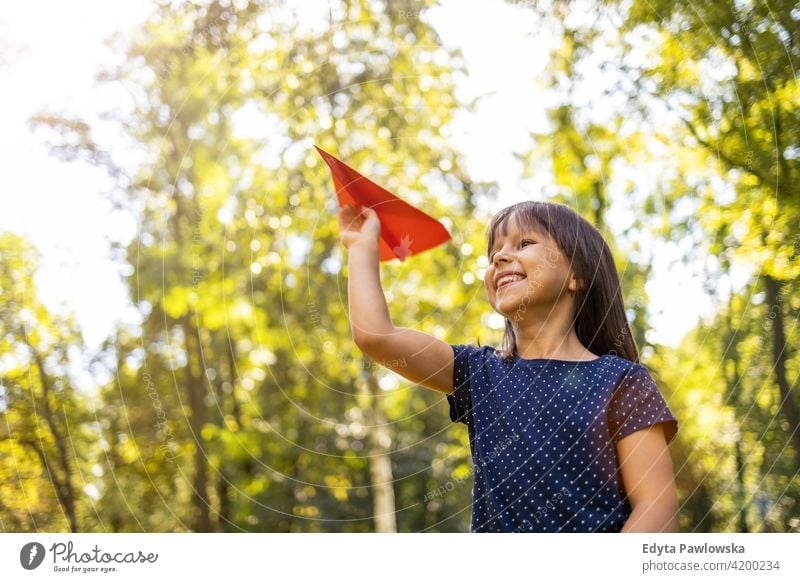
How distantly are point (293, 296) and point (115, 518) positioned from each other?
132cm

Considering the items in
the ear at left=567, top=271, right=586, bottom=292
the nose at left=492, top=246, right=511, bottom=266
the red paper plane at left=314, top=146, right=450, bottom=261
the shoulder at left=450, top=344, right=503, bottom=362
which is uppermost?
the red paper plane at left=314, top=146, right=450, bottom=261

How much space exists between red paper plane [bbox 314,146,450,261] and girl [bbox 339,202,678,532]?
39mm

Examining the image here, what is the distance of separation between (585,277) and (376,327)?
47cm

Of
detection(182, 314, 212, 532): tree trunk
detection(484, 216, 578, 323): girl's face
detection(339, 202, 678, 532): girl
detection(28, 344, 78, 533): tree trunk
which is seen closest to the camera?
detection(339, 202, 678, 532): girl

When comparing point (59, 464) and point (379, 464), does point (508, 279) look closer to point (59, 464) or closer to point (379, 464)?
point (59, 464)

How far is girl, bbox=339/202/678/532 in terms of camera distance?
1509mm

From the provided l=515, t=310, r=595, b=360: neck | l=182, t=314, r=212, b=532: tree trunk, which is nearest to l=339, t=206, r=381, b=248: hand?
l=515, t=310, r=595, b=360: neck

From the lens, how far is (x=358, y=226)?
173 cm

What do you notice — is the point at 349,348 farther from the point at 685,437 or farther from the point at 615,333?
the point at 615,333

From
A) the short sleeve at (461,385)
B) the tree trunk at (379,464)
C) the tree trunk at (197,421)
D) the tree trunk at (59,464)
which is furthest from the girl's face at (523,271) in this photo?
the tree trunk at (197,421)

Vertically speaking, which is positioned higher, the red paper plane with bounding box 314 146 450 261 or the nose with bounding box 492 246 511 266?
the red paper plane with bounding box 314 146 450 261

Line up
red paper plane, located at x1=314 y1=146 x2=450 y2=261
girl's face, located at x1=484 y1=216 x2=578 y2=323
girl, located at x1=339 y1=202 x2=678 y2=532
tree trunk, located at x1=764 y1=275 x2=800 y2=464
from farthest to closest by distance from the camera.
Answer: tree trunk, located at x1=764 y1=275 x2=800 y2=464, red paper plane, located at x1=314 y1=146 x2=450 y2=261, girl's face, located at x1=484 y1=216 x2=578 y2=323, girl, located at x1=339 y1=202 x2=678 y2=532
